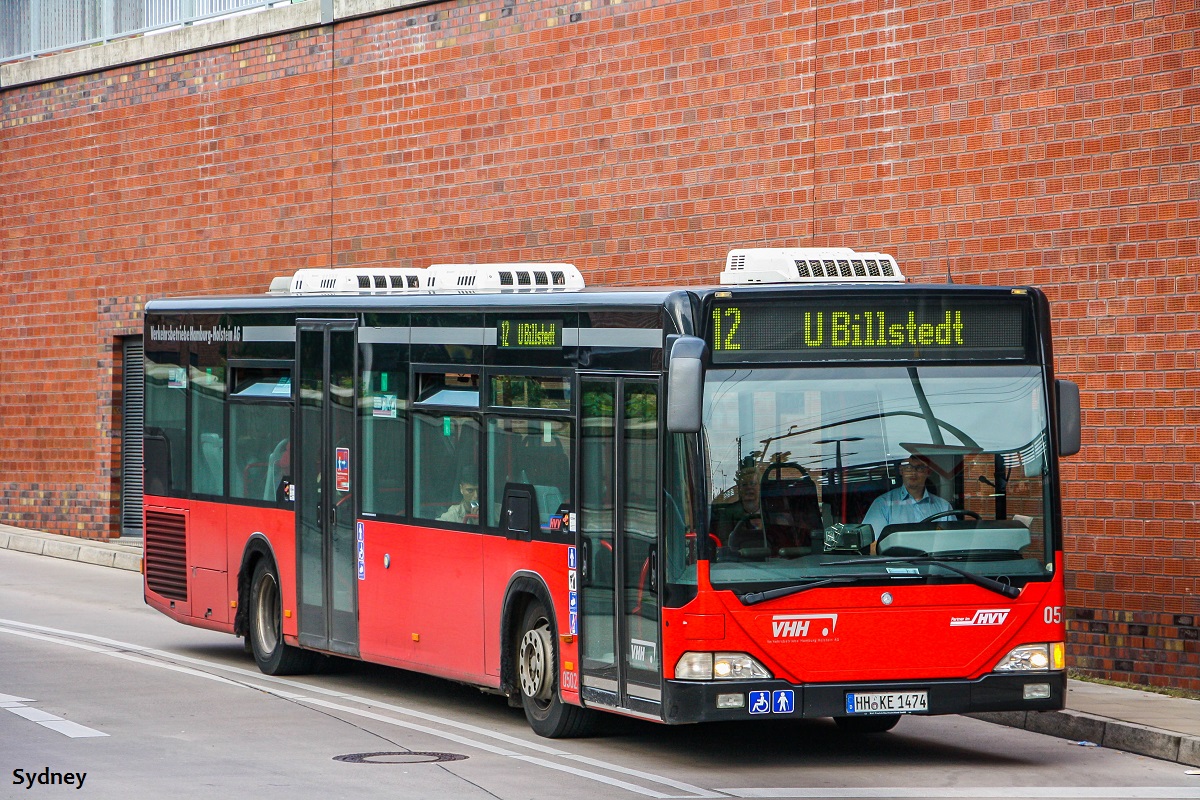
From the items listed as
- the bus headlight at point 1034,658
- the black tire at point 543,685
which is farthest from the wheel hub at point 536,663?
the bus headlight at point 1034,658

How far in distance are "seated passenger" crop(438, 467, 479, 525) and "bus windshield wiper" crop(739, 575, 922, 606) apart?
2.73 metres

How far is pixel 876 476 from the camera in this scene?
1027cm

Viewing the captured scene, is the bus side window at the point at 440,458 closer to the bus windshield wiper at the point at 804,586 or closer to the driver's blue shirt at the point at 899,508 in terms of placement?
the bus windshield wiper at the point at 804,586

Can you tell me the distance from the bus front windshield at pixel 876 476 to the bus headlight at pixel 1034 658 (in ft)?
1.24

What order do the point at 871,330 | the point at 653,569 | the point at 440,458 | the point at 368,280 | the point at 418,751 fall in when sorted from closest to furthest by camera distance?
the point at 653,569, the point at 871,330, the point at 418,751, the point at 440,458, the point at 368,280

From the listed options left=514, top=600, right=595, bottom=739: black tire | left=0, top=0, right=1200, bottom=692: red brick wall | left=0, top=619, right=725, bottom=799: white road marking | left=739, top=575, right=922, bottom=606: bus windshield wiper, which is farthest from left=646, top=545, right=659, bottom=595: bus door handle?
left=0, top=0, right=1200, bottom=692: red brick wall

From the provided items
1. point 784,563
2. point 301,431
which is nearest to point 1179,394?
point 784,563

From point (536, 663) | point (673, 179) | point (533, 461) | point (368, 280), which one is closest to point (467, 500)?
point (533, 461)

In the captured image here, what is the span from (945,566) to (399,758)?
10.4 feet

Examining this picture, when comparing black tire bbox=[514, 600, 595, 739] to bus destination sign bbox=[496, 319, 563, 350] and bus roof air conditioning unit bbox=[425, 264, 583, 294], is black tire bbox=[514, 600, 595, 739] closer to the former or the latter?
bus destination sign bbox=[496, 319, 563, 350]

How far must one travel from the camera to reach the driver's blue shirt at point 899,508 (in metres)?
10.3

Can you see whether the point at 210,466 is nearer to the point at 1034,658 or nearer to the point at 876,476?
the point at 876,476

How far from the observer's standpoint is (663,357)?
10.4 meters

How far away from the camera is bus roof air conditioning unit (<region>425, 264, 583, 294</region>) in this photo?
1276 cm
